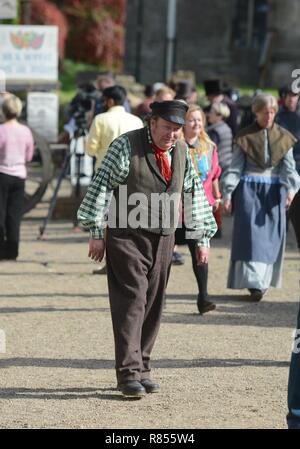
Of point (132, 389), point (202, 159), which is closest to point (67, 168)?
point (202, 159)

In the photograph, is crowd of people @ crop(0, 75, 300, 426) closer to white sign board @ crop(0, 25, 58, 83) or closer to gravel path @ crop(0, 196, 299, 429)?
gravel path @ crop(0, 196, 299, 429)

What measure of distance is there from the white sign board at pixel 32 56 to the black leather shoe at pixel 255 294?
8464 millimetres

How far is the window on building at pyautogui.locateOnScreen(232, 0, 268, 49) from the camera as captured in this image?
37219mm

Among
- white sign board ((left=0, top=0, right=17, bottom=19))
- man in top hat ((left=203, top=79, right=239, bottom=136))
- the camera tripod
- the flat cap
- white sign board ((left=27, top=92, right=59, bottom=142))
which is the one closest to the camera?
the flat cap

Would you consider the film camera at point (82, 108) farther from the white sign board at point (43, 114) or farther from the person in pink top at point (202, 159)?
the person in pink top at point (202, 159)

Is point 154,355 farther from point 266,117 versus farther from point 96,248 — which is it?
point 266,117

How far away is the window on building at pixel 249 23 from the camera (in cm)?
3722

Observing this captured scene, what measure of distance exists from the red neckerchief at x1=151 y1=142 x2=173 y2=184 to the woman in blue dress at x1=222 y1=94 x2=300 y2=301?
326 centimetres

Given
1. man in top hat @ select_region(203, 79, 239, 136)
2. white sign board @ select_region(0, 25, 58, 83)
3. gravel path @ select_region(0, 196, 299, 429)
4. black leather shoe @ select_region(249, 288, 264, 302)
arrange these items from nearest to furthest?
gravel path @ select_region(0, 196, 299, 429) < black leather shoe @ select_region(249, 288, 264, 302) < man in top hat @ select_region(203, 79, 239, 136) < white sign board @ select_region(0, 25, 58, 83)

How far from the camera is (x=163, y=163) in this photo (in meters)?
8.09

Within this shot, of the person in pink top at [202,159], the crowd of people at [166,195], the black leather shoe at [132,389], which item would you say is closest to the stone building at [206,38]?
the crowd of people at [166,195]

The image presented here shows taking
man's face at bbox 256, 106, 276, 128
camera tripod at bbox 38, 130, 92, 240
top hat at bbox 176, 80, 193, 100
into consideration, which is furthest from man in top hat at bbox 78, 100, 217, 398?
camera tripod at bbox 38, 130, 92, 240

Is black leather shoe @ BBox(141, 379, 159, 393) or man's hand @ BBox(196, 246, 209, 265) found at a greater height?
man's hand @ BBox(196, 246, 209, 265)
